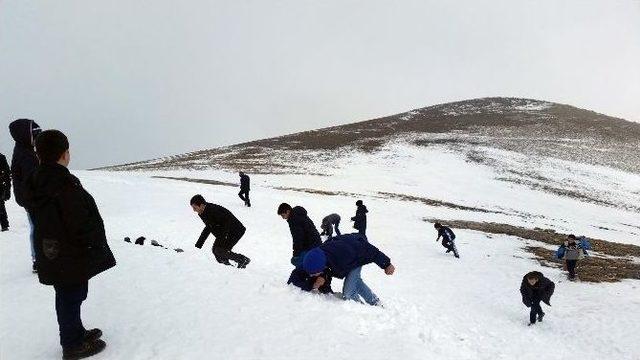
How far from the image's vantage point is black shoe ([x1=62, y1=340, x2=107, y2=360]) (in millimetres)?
5770

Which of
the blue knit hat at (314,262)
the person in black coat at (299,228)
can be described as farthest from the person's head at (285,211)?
the blue knit hat at (314,262)

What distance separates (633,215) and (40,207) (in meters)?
49.5

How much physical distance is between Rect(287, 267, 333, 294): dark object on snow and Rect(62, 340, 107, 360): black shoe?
3.63 meters

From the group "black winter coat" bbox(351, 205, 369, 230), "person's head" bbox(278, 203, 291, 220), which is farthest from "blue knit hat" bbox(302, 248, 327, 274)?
"black winter coat" bbox(351, 205, 369, 230)

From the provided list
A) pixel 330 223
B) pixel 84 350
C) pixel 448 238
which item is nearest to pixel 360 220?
pixel 330 223

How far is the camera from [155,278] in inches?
345

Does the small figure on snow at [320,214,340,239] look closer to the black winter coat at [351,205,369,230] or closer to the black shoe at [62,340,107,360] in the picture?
the black winter coat at [351,205,369,230]

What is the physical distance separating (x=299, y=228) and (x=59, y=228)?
17.3 ft

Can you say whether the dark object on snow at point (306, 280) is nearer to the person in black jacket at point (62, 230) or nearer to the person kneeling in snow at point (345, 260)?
the person kneeling in snow at point (345, 260)

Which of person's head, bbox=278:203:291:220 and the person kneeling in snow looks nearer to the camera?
the person kneeling in snow

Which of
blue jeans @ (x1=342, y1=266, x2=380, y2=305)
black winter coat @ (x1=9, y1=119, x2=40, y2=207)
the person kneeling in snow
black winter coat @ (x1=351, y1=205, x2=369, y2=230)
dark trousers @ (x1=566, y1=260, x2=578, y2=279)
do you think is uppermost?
black winter coat @ (x1=9, y1=119, x2=40, y2=207)

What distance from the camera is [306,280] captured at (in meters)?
8.77

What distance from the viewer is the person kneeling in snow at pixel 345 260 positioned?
339 inches

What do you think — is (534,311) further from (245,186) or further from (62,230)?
(245,186)
